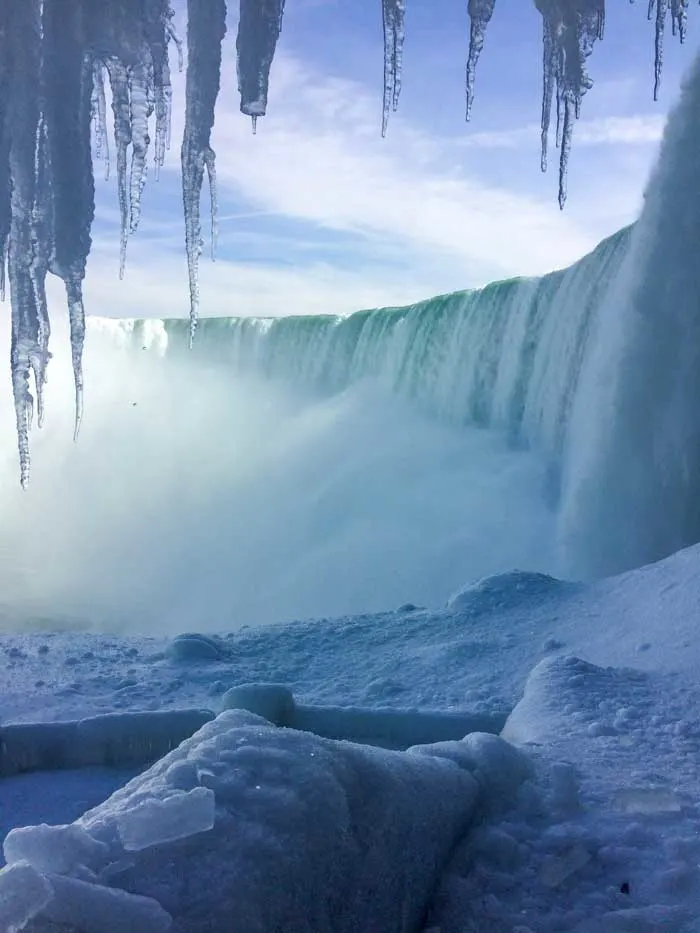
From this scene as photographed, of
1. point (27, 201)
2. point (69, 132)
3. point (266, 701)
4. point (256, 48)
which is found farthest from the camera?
point (27, 201)

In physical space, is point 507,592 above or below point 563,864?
below

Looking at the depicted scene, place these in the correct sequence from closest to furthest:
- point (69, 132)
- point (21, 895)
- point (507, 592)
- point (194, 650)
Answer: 1. point (21, 895)
2. point (194, 650)
3. point (507, 592)
4. point (69, 132)

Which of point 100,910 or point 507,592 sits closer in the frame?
point 100,910

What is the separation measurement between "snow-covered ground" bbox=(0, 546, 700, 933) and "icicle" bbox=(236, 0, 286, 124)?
3644 mm

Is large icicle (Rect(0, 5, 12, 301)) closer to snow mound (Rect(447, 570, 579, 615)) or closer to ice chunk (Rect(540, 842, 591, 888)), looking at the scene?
snow mound (Rect(447, 570, 579, 615))

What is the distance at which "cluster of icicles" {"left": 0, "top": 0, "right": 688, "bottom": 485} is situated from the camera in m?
5.13

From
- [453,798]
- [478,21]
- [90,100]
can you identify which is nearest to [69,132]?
[90,100]

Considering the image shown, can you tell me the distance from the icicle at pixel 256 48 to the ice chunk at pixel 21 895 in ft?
16.4

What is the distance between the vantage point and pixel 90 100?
18.9 ft

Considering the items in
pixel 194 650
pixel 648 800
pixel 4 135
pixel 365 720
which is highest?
pixel 4 135

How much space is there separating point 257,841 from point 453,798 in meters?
0.52

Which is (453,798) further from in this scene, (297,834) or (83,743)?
(83,743)

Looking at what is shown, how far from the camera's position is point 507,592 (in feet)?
14.4

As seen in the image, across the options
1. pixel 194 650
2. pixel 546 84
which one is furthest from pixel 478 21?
pixel 194 650
